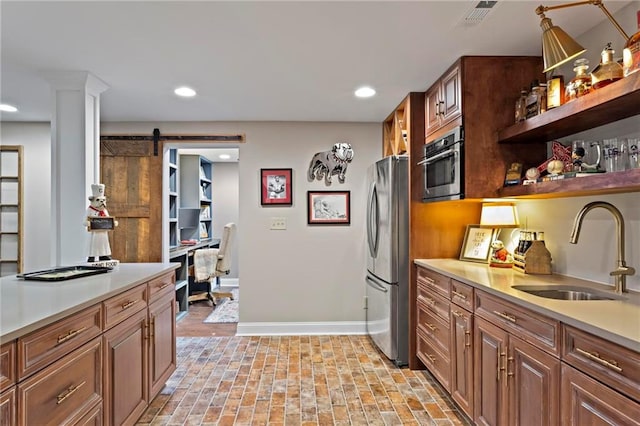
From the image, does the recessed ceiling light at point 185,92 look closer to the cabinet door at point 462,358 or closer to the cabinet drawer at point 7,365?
the cabinet drawer at point 7,365

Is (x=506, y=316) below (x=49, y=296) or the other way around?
below

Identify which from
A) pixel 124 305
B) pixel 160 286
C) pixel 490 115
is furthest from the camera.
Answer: pixel 160 286

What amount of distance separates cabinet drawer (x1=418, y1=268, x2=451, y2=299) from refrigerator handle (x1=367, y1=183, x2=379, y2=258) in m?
0.62

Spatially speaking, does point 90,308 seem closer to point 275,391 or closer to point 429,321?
point 275,391

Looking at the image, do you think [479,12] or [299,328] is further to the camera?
[299,328]

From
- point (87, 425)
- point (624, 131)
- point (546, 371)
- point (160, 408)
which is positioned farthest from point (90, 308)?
point (624, 131)

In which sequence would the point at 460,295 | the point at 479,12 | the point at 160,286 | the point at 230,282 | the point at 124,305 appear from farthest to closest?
the point at 230,282 < the point at 160,286 < the point at 460,295 < the point at 124,305 < the point at 479,12

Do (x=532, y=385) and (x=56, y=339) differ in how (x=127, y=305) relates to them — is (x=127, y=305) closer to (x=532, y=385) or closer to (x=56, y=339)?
(x=56, y=339)

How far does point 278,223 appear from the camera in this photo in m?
4.02

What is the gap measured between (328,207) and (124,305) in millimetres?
2447

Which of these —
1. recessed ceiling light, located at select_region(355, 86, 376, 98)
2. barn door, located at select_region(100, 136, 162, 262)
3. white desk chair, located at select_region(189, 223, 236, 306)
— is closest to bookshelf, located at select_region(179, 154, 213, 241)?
white desk chair, located at select_region(189, 223, 236, 306)

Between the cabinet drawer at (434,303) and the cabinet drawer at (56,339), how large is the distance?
2014 millimetres

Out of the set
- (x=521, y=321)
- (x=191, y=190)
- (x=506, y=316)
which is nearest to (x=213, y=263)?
→ (x=191, y=190)

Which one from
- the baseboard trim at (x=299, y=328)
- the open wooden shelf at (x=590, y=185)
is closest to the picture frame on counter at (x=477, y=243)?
the open wooden shelf at (x=590, y=185)
